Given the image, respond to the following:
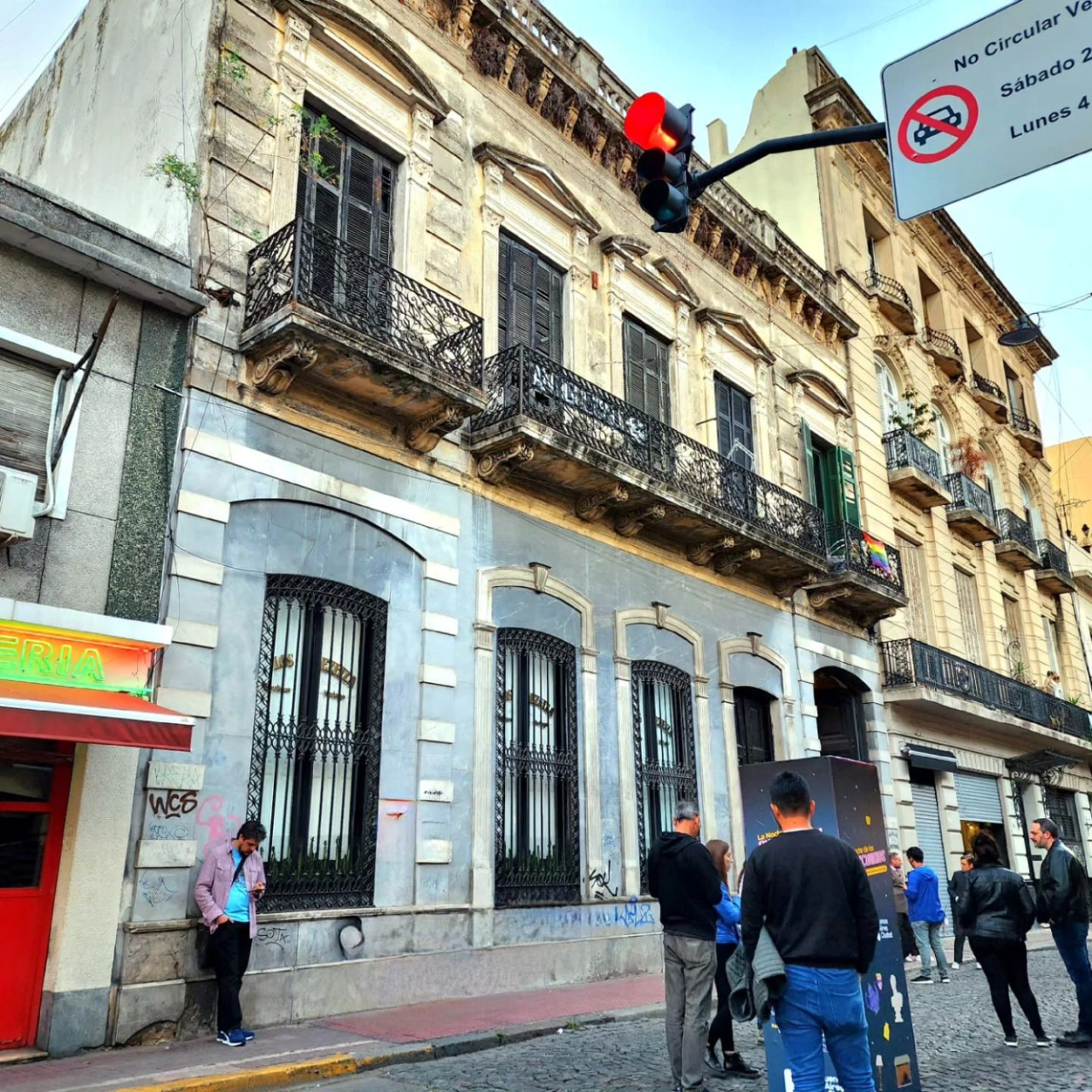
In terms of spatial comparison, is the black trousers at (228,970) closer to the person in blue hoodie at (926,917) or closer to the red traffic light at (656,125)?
the red traffic light at (656,125)

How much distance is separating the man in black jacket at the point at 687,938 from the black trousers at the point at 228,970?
324 cm

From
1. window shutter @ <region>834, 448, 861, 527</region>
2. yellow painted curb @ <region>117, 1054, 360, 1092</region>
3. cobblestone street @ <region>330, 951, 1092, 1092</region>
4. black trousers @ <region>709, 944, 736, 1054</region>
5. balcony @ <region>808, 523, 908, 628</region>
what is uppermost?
window shutter @ <region>834, 448, 861, 527</region>

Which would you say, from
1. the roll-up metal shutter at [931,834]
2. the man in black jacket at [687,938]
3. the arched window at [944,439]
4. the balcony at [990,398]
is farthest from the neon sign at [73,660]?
the balcony at [990,398]

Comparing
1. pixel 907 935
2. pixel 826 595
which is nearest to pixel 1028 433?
pixel 826 595

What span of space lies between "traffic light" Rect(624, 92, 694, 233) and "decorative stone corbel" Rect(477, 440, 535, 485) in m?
5.40

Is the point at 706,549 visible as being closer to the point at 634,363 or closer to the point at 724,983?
the point at 634,363

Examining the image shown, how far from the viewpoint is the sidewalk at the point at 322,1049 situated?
6.36 m

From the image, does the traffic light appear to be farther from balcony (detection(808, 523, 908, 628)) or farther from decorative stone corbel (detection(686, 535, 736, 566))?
balcony (detection(808, 523, 908, 628))

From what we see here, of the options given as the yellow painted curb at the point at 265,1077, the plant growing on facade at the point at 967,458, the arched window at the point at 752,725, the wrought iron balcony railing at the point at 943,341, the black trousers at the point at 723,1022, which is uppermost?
the wrought iron balcony railing at the point at 943,341

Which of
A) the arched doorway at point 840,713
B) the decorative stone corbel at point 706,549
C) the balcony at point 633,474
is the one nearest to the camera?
the balcony at point 633,474

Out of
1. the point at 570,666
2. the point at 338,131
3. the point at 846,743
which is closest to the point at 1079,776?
the point at 846,743

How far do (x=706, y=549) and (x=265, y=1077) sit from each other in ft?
32.7

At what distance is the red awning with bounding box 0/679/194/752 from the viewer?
6773 mm

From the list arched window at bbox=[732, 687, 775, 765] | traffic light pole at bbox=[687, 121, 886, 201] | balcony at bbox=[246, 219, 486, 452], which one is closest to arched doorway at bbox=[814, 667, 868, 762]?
arched window at bbox=[732, 687, 775, 765]
